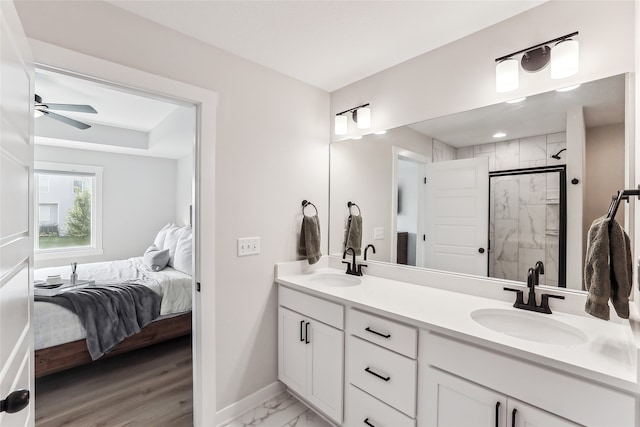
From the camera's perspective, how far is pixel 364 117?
2160mm

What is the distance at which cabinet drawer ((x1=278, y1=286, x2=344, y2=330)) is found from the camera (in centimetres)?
169

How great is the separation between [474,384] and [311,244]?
1350 millimetres

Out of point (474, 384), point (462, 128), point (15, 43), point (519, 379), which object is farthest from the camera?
point (462, 128)

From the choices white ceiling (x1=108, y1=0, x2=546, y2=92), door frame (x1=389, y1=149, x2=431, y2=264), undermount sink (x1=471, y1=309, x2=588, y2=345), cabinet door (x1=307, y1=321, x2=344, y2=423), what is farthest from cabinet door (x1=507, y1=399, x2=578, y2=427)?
white ceiling (x1=108, y1=0, x2=546, y2=92)

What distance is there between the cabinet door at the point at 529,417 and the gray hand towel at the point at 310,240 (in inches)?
56.2

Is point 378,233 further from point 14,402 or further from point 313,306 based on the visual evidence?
point 14,402

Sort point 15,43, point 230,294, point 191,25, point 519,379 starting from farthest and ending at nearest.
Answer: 1. point 230,294
2. point 191,25
3. point 519,379
4. point 15,43

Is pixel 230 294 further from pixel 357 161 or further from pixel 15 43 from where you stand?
pixel 15 43

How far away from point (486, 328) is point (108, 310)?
109 inches

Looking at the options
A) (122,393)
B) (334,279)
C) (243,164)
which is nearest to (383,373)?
(334,279)

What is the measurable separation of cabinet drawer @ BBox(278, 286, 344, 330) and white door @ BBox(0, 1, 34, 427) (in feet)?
4.14

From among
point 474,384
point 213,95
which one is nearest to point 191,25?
point 213,95

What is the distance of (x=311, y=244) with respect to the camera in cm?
224

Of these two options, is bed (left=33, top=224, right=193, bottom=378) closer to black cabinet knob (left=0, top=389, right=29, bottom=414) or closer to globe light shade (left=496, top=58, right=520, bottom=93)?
black cabinet knob (left=0, top=389, right=29, bottom=414)
